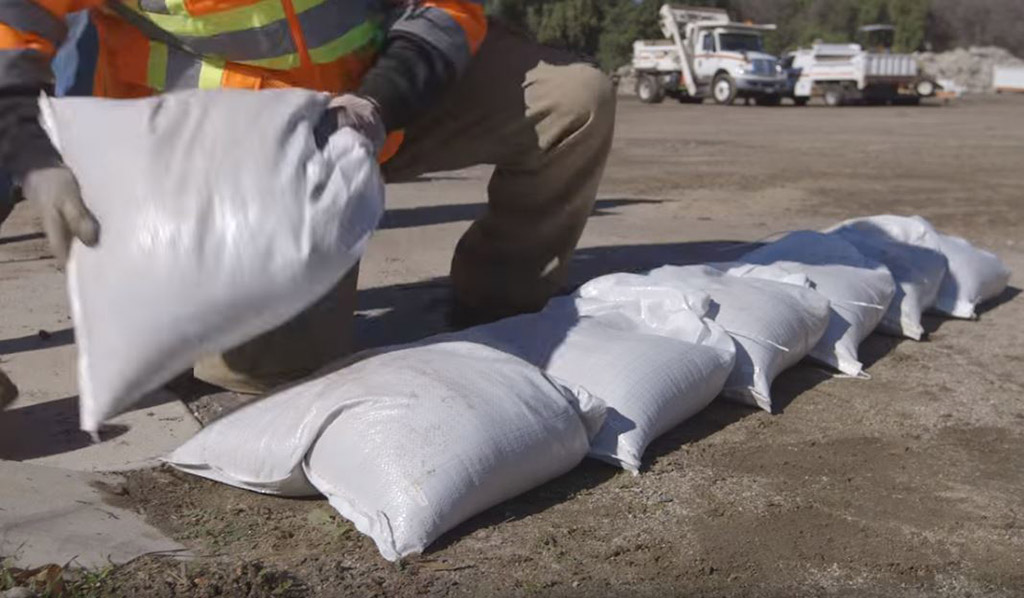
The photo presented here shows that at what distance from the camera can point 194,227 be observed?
178 centimetres

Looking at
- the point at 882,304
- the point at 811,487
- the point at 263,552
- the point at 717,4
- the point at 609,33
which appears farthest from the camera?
the point at 717,4

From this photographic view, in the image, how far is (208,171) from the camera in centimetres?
182

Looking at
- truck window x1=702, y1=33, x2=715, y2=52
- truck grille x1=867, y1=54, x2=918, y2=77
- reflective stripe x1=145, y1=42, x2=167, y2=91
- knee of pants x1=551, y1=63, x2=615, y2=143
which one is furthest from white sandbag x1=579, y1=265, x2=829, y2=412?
truck grille x1=867, y1=54, x2=918, y2=77

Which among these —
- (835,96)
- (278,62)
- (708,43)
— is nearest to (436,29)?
(278,62)

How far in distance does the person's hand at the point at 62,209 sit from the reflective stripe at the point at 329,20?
574mm

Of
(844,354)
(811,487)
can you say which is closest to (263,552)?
(811,487)

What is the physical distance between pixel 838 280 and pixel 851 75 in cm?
2058

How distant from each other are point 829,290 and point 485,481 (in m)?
1.31

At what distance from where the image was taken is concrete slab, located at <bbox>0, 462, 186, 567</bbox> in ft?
5.55

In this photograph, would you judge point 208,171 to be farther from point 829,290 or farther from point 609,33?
point 609,33

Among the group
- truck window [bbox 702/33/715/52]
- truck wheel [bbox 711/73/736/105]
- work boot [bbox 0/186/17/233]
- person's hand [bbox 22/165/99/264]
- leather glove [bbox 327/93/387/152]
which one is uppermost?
leather glove [bbox 327/93/387/152]

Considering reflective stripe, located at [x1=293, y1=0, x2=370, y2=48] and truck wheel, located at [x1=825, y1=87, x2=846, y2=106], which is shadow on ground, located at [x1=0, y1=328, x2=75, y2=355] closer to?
reflective stripe, located at [x1=293, y1=0, x2=370, y2=48]

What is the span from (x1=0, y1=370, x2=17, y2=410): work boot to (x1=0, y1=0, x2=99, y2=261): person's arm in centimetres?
51

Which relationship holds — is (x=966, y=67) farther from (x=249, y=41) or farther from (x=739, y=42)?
(x=249, y=41)
